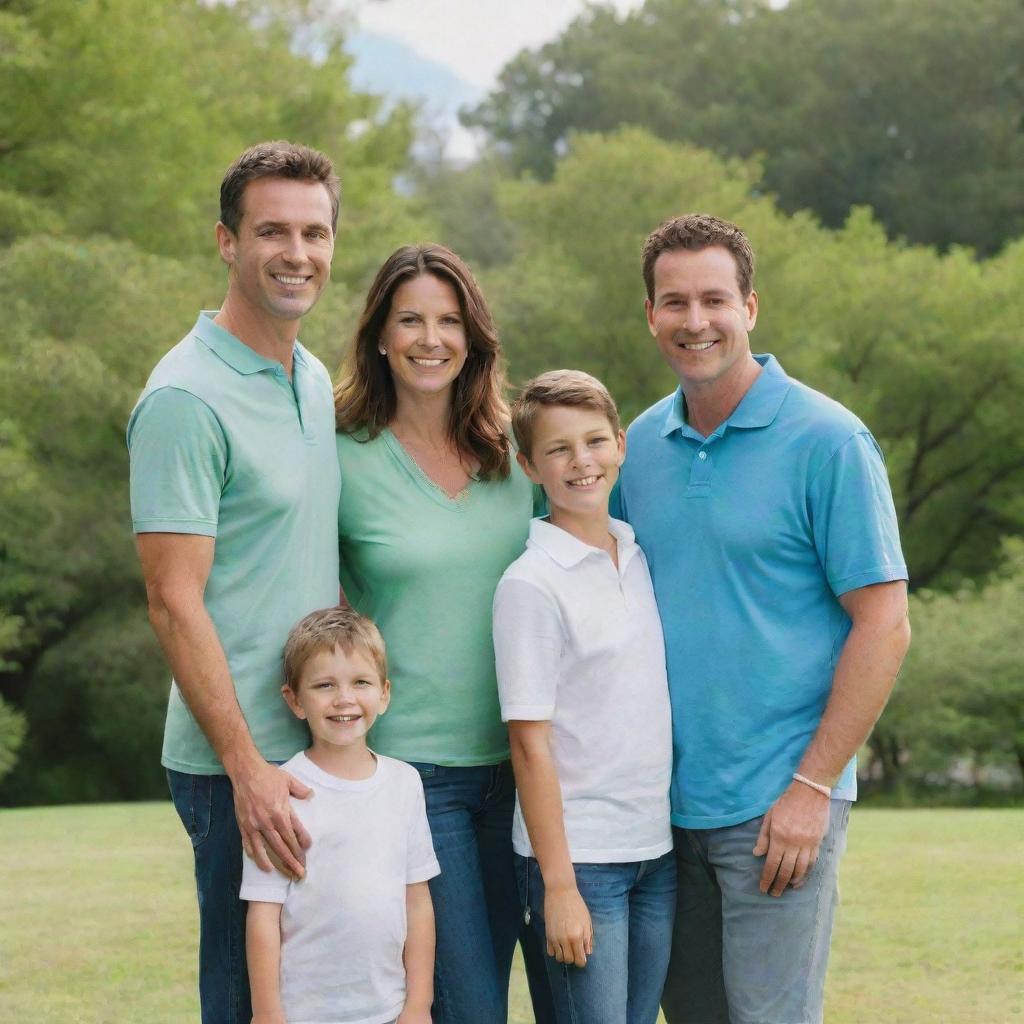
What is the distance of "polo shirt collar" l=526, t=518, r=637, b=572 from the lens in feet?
10.0

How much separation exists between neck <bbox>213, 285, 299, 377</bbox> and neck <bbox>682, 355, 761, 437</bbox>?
0.89m

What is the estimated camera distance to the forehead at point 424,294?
3254 millimetres

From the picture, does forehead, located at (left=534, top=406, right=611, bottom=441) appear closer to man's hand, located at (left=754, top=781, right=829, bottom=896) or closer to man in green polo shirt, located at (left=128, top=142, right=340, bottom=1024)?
man in green polo shirt, located at (left=128, top=142, right=340, bottom=1024)

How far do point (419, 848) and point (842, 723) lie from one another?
3.02 ft

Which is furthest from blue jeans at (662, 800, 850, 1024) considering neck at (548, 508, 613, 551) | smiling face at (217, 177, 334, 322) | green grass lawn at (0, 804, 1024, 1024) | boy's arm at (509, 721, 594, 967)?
green grass lawn at (0, 804, 1024, 1024)

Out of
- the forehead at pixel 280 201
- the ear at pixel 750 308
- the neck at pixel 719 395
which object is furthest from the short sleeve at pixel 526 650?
the forehead at pixel 280 201

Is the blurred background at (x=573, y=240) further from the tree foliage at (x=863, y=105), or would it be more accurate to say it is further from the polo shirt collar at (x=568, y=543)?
the polo shirt collar at (x=568, y=543)

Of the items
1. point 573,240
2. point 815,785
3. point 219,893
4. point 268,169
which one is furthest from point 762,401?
point 573,240

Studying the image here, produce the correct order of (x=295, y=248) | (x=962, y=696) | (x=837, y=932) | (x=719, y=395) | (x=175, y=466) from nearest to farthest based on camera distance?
(x=175, y=466) < (x=295, y=248) < (x=719, y=395) < (x=837, y=932) < (x=962, y=696)

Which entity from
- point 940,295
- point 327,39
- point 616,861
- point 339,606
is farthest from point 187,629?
point 327,39

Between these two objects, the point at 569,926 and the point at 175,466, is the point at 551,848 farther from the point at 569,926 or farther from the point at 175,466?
the point at 175,466

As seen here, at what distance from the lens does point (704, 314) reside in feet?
10.2

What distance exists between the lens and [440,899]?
3.12m

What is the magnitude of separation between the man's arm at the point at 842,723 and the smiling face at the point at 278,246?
133 cm
